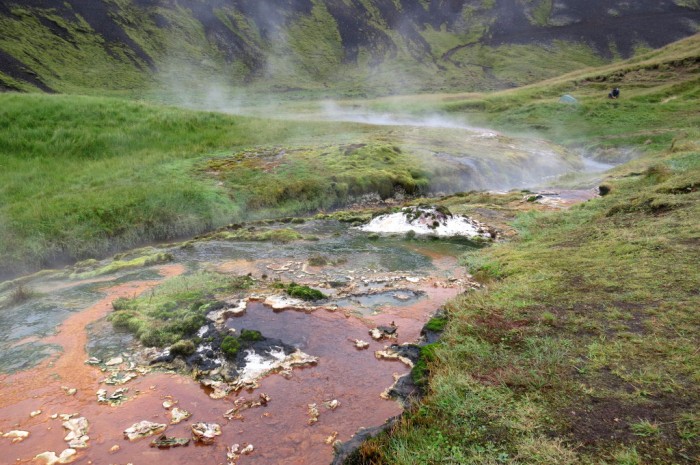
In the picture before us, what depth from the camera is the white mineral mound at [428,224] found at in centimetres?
2449

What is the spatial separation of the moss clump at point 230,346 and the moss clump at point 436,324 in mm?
5590

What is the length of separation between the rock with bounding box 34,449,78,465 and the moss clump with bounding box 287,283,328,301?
8.19 meters

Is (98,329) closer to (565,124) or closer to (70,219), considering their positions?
(70,219)

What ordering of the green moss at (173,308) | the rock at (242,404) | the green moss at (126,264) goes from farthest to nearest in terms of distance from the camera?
the green moss at (126,264), the green moss at (173,308), the rock at (242,404)

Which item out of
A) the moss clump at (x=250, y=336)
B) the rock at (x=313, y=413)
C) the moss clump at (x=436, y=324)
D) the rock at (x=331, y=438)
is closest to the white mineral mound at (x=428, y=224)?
the moss clump at (x=436, y=324)

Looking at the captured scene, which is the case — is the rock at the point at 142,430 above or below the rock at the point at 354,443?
below

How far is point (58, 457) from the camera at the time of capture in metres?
8.47

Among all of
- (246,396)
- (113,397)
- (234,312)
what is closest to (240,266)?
(234,312)

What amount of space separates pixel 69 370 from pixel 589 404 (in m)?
12.7

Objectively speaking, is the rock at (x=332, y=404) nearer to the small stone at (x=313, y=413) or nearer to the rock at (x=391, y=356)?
the small stone at (x=313, y=413)

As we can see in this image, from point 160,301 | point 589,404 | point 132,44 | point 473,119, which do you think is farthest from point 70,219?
point 132,44

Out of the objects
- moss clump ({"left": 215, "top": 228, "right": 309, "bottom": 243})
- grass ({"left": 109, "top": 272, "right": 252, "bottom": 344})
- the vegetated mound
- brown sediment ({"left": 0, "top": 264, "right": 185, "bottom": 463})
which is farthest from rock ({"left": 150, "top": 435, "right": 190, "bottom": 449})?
the vegetated mound

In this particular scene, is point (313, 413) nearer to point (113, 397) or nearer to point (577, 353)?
point (113, 397)

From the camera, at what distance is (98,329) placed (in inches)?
538
